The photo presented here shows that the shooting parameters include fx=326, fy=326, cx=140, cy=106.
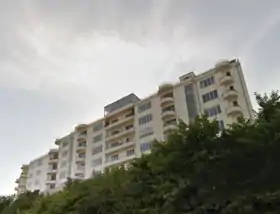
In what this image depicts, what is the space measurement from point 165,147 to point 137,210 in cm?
356

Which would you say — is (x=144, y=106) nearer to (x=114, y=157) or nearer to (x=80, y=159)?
(x=114, y=157)

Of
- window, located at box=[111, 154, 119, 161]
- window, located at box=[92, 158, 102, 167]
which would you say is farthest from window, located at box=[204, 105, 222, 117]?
window, located at box=[92, 158, 102, 167]

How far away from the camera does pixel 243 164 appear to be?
517 inches

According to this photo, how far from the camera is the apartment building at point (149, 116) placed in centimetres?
3478

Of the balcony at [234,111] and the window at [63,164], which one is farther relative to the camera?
the window at [63,164]

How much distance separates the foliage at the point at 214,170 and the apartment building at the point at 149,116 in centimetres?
1215

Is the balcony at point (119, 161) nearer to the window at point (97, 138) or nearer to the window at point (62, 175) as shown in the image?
the window at point (97, 138)

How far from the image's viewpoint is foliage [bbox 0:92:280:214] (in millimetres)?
12375

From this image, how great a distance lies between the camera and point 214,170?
13.5 metres

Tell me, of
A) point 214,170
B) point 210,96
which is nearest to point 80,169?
point 210,96

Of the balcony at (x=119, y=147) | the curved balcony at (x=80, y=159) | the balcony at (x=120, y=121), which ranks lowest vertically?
the balcony at (x=119, y=147)

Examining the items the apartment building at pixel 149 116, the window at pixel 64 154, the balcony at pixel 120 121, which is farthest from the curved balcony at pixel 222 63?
the window at pixel 64 154

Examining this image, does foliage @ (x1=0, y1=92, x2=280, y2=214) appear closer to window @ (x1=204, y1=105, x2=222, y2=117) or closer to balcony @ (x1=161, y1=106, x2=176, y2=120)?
window @ (x1=204, y1=105, x2=222, y2=117)

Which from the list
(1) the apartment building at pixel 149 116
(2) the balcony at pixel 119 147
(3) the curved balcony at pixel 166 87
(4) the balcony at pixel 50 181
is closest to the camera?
(1) the apartment building at pixel 149 116
